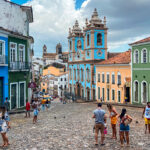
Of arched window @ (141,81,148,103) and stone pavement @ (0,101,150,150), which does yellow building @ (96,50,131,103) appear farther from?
stone pavement @ (0,101,150,150)

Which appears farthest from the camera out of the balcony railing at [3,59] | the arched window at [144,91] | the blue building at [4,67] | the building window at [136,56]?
the building window at [136,56]

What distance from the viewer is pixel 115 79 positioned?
122 ft

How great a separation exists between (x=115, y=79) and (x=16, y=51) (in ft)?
65.1

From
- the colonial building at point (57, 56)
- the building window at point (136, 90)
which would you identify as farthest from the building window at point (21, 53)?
the colonial building at point (57, 56)

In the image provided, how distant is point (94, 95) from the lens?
153 feet

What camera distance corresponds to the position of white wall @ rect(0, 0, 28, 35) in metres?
20.8

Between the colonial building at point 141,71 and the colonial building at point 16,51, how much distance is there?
490 inches

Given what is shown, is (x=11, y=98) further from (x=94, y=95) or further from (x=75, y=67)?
(x=75, y=67)

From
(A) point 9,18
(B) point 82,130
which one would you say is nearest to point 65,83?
(A) point 9,18

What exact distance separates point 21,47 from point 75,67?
35301 millimetres

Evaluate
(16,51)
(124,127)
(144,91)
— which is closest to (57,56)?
(144,91)

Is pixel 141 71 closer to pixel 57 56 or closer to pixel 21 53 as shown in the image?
pixel 21 53

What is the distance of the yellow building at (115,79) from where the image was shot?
1318 inches

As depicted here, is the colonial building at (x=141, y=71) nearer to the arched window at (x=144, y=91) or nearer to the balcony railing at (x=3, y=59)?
the arched window at (x=144, y=91)
